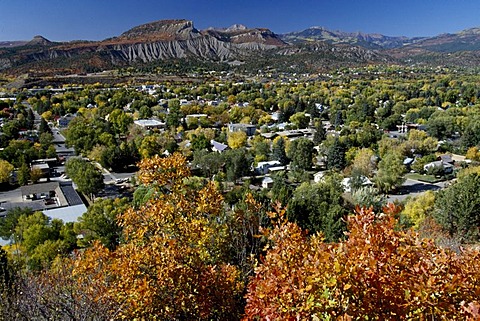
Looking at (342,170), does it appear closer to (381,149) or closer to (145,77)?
(381,149)

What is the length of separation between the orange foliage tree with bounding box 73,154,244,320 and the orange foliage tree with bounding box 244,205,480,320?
101cm

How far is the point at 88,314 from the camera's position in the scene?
374 centimetres

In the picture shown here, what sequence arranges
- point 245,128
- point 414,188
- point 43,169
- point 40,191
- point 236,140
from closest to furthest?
point 40,191 < point 414,188 < point 43,169 < point 236,140 < point 245,128

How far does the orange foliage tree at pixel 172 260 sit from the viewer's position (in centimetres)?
372

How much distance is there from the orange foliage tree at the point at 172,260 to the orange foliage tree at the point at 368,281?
3.31 feet

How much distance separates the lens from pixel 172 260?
12.2ft

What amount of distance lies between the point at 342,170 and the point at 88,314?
22927 mm

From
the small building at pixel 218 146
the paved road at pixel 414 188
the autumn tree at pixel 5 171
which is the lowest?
the paved road at pixel 414 188

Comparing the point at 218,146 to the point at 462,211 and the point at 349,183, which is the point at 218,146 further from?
the point at 462,211

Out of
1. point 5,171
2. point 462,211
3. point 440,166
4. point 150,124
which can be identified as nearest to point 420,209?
point 462,211

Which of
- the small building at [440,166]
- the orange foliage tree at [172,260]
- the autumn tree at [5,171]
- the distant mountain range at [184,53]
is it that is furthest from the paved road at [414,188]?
the distant mountain range at [184,53]

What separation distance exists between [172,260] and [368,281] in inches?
73.2

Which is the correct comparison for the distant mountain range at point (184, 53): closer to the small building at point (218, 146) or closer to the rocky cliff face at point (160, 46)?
the rocky cliff face at point (160, 46)

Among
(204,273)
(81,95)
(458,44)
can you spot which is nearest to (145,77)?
(81,95)
